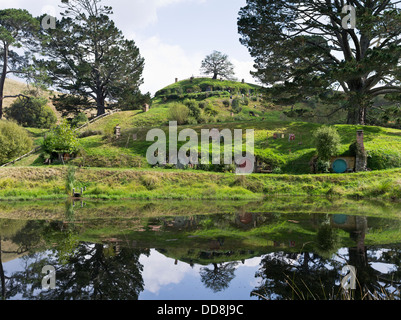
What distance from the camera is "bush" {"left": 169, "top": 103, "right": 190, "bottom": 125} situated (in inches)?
1837

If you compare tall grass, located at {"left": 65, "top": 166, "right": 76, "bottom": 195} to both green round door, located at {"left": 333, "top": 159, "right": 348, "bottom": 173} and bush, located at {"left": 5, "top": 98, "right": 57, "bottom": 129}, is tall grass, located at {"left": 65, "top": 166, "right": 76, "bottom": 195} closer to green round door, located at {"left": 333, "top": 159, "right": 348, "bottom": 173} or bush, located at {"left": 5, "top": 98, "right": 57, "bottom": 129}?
green round door, located at {"left": 333, "top": 159, "right": 348, "bottom": 173}

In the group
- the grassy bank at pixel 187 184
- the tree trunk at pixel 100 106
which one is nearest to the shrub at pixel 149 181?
the grassy bank at pixel 187 184

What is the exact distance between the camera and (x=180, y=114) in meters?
47.0

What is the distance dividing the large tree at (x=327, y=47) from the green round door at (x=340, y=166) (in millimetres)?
7754

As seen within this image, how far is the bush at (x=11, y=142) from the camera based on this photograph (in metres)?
34.1

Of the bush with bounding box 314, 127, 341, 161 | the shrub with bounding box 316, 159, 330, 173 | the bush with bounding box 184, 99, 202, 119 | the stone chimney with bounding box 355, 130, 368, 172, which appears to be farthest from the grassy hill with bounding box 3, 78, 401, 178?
the bush with bounding box 314, 127, 341, 161

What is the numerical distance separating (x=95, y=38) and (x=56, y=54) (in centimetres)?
755

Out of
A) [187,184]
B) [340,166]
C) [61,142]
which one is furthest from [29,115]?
[340,166]

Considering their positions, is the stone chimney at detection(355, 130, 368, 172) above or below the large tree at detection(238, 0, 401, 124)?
below

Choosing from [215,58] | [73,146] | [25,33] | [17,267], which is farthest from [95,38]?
[215,58]

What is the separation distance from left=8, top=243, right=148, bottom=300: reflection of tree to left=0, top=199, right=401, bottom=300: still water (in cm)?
2

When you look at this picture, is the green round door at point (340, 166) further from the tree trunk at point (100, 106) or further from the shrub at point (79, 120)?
the tree trunk at point (100, 106)

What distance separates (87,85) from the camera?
5575 cm
